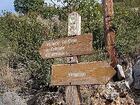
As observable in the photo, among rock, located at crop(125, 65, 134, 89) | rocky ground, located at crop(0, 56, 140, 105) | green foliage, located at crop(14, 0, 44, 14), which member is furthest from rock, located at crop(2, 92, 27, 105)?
green foliage, located at crop(14, 0, 44, 14)

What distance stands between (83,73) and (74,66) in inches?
7.1

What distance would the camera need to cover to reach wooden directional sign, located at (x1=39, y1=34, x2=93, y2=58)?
6681 millimetres

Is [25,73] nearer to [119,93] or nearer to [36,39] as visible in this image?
[36,39]

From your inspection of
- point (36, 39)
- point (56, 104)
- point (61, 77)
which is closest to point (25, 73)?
point (36, 39)

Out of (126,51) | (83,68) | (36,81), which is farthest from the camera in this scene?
(126,51)

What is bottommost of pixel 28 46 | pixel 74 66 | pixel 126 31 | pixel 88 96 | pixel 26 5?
pixel 88 96

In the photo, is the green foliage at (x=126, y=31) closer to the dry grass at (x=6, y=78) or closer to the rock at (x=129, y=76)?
the rock at (x=129, y=76)

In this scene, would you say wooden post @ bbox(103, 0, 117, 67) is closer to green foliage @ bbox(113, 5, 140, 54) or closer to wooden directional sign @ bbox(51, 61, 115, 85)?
green foliage @ bbox(113, 5, 140, 54)

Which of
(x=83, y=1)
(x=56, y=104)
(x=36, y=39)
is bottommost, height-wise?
(x=56, y=104)

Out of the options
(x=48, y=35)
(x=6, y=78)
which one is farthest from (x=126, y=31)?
(x=6, y=78)

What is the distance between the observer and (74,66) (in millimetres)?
6688

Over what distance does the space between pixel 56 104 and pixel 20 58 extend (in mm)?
4040

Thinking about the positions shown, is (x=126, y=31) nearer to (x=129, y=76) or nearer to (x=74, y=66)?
(x=129, y=76)

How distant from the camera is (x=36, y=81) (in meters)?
12.7
